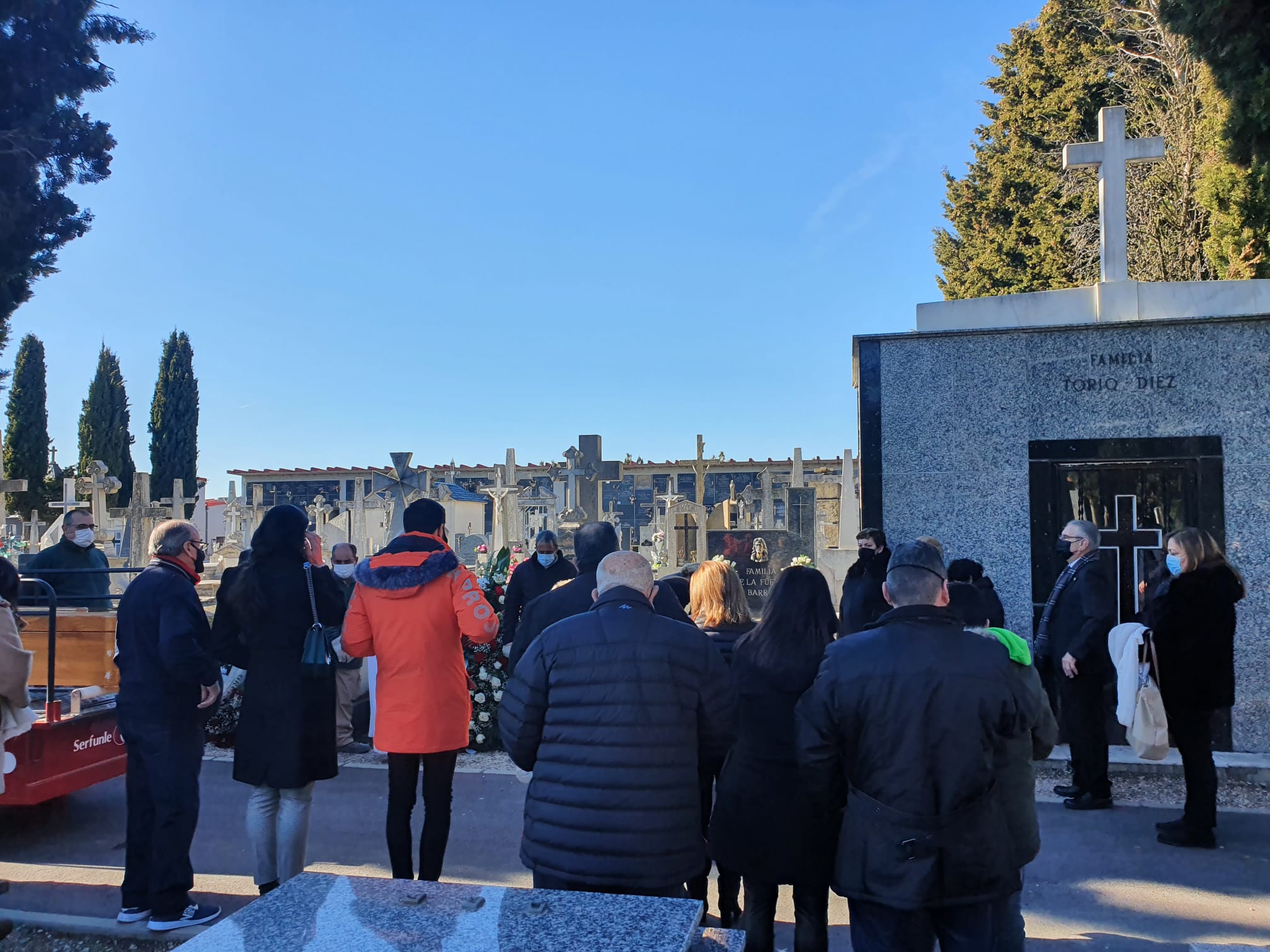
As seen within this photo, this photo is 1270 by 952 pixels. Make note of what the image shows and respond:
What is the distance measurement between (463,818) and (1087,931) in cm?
359

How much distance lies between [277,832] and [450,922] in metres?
2.14

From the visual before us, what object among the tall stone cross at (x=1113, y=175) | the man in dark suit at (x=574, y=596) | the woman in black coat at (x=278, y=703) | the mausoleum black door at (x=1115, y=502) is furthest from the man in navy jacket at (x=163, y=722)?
the tall stone cross at (x=1113, y=175)

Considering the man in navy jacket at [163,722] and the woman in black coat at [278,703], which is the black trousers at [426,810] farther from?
the man in navy jacket at [163,722]

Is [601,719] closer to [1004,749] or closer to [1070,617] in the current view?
[1004,749]

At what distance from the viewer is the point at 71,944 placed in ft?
13.5

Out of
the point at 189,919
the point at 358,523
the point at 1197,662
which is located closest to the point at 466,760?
the point at 189,919

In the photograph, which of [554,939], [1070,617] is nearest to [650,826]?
[554,939]

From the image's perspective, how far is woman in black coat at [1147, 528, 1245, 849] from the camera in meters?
5.05

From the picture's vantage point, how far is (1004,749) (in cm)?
295

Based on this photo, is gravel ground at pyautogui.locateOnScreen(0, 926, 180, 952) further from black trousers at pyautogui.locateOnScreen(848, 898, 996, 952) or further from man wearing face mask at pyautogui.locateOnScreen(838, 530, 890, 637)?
man wearing face mask at pyautogui.locateOnScreen(838, 530, 890, 637)

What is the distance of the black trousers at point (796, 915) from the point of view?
3.32 meters

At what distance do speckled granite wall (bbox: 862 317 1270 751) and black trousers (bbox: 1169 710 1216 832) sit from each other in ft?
6.29

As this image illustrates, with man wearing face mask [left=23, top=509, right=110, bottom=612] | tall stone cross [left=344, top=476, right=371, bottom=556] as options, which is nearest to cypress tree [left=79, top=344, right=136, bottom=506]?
tall stone cross [left=344, top=476, right=371, bottom=556]

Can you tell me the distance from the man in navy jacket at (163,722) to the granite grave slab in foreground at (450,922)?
172cm
